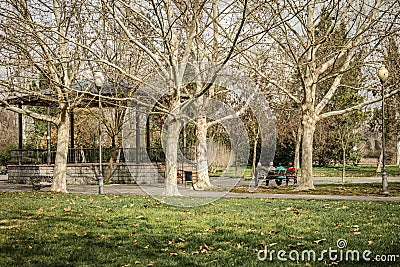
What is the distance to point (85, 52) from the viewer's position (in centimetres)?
2123

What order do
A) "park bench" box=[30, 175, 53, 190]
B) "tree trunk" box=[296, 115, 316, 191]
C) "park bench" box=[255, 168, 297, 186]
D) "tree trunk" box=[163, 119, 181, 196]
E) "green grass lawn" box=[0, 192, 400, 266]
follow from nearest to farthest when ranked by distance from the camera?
"green grass lawn" box=[0, 192, 400, 266]
"tree trunk" box=[163, 119, 181, 196]
"tree trunk" box=[296, 115, 316, 191]
"park bench" box=[30, 175, 53, 190]
"park bench" box=[255, 168, 297, 186]

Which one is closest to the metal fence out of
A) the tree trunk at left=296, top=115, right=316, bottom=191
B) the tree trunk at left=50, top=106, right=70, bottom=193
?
the tree trunk at left=50, top=106, right=70, bottom=193

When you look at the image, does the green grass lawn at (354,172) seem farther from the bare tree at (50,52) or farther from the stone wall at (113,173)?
the bare tree at (50,52)

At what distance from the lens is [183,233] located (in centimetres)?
920

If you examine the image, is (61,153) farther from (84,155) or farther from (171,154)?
(84,155)

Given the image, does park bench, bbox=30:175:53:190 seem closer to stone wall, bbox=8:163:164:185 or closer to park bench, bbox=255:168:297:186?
stone wall, bbox=8:163:164:185

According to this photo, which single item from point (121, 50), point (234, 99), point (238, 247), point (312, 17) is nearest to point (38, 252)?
point (238, 247)

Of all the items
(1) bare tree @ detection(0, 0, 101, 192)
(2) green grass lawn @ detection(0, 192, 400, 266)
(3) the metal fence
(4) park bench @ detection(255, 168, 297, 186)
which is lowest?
(2) green grass lawn @ detection(0, 192, 400, 266)

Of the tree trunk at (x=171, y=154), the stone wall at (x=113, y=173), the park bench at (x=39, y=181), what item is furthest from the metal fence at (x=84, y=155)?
the tree trunk at (x=171, y=154)

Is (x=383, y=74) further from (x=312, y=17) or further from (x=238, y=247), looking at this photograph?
(x=238, y=247)

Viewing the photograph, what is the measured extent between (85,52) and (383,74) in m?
11.6

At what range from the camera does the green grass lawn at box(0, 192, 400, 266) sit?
7254mm

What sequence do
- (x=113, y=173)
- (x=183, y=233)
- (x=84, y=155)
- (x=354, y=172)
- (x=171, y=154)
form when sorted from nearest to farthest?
(x=183, y=233), (x=171, y=154), (x=113, y=173), (x=84, y=155), (x=354, y=172)

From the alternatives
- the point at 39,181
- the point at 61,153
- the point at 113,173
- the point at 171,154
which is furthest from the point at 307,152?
the point at 113,173
